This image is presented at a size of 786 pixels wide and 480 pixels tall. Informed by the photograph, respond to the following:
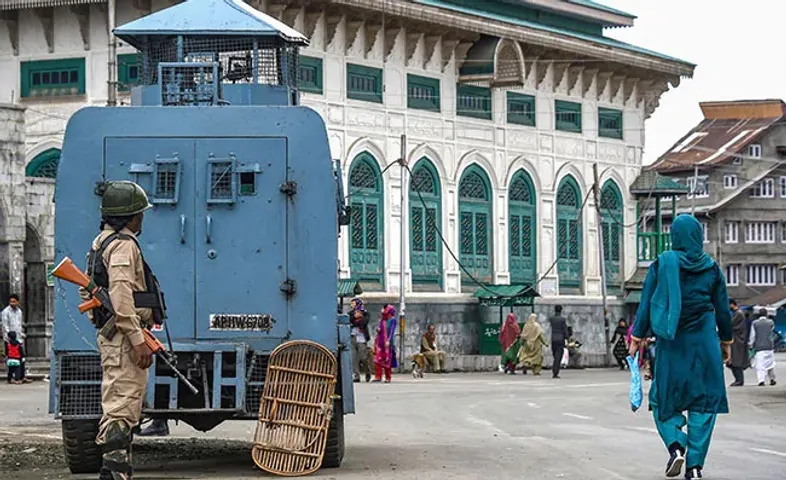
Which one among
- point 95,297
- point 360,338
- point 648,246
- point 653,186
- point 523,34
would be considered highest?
point 523,34

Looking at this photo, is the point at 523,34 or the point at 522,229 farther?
the point at 522,229

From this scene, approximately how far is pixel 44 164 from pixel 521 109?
1372cm

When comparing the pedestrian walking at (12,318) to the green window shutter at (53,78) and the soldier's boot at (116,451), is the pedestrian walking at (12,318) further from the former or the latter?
the soldier's boot at (116,451)

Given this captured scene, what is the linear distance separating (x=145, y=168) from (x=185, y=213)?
438 millimetres

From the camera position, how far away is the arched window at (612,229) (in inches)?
1993

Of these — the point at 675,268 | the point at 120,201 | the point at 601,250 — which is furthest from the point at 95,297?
the point at 601,250

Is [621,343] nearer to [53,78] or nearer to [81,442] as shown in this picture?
[53,78]

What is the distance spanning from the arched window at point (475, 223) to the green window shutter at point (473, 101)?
1.35m

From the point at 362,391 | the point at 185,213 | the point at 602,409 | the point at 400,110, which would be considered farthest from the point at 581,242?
the point at 185,213

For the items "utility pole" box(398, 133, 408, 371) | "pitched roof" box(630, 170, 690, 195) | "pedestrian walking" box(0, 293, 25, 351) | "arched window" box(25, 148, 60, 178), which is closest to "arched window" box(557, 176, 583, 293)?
"pitched roof" box(630, 170, 690, 195)

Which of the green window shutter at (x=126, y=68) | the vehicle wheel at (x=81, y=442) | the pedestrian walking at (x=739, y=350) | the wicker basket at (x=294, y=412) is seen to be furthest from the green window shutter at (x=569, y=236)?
the vehicle wheel at (x=81, y=442)

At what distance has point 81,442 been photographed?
1257 centimetres

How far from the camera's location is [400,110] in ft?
139

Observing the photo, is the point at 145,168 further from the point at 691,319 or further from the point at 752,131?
the point at 752,131
